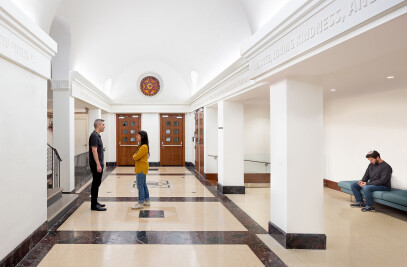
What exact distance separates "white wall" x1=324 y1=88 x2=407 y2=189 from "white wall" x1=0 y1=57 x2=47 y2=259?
22.8ft

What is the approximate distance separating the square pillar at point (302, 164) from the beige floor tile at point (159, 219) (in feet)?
3.33

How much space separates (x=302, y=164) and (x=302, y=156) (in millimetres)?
107

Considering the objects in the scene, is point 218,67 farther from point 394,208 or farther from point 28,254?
point 28,254

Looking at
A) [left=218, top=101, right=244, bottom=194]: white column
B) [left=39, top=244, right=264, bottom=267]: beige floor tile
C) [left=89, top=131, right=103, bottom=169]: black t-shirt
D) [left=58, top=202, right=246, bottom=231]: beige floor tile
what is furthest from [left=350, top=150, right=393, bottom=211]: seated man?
[left=89, top=131, right=103, bottom=169]: black t-shirt

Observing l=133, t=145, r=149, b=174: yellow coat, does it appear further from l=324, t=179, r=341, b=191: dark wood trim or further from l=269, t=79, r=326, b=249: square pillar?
l=324, t=179, r=341, b=191: dark wood trim

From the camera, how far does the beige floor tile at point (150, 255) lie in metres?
3.47

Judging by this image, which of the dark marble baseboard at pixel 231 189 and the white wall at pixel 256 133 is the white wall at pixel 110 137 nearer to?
the white wall at pixel 256 133

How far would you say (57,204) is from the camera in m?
5.68

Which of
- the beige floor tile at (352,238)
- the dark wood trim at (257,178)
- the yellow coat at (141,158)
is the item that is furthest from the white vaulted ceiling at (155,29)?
the dark wood trim at (257,178)

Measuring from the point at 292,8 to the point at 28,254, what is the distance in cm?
416

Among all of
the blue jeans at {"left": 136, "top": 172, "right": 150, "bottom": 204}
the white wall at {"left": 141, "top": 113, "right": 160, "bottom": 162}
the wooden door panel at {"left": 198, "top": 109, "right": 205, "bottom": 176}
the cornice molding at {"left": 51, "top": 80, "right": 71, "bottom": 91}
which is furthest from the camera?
the white wall at {"left": 141, "top": 113, "right": 160, "bottom": 162}

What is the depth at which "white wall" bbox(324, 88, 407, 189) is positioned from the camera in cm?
664

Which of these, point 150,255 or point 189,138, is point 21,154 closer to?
point 150,255

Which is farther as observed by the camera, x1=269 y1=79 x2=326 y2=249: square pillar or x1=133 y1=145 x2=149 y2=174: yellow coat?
x1=133 y1=145 x2=149 y2=174: yellow coat
